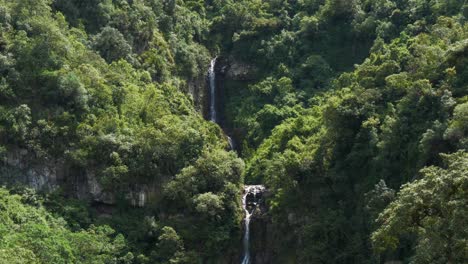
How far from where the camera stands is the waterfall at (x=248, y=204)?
143 feet

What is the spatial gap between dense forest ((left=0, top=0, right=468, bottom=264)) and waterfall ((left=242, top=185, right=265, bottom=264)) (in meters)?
0.49

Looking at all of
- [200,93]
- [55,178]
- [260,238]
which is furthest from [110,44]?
[260,238]

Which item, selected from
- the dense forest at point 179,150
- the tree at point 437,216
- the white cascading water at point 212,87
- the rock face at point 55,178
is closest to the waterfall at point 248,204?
the dense forest at point 179,150

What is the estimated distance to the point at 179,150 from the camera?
4422cm

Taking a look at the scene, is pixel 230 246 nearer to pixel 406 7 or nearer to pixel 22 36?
pixel 22 36

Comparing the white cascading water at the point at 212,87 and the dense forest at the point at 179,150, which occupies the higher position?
the white cascading water at the point at 212,87

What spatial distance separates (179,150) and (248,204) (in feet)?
20.6

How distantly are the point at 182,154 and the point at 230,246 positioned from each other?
705 cm

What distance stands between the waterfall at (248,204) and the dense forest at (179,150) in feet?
1.61

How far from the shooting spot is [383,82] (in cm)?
4522

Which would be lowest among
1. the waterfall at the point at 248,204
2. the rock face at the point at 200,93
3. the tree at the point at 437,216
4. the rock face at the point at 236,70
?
the tree at the point at 437,216

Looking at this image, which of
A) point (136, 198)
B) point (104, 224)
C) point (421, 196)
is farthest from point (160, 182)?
point (421, 196)

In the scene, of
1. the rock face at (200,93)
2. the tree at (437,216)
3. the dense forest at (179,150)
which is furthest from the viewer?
the rock face at (200,93)

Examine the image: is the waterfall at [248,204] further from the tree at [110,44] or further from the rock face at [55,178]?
the tree at [110,44]
